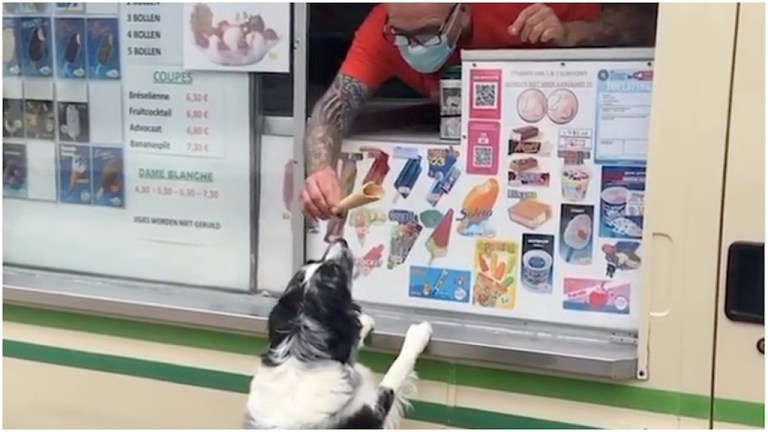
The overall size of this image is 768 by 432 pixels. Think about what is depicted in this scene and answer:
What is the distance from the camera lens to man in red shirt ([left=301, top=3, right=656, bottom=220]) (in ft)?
→ 7.96

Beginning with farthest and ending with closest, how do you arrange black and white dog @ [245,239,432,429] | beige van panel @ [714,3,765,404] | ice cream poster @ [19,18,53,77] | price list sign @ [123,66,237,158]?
ice cream poster @ [19,18,53,77] → price list sign @ [123,66,237,158] → black and white dog @ [245,239,432,429] → beige van panel @ [714,3,765,404]

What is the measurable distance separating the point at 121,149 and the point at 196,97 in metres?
0.31

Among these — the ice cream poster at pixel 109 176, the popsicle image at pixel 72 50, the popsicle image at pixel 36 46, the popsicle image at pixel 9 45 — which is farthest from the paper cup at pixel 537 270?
the popsicle image at pixel 9 45

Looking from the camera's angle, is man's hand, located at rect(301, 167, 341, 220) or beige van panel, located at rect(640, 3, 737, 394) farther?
man's hand, located at rect(301, 167, 341, 220)

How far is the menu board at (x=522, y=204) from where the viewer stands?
2.26m

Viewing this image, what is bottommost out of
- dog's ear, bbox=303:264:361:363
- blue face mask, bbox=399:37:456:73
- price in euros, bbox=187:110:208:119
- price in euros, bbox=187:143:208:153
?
dog's ear, bbox=303:264:361:363

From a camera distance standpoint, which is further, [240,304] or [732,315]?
[240,304]

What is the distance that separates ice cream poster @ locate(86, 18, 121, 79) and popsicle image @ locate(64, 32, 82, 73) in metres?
0.04

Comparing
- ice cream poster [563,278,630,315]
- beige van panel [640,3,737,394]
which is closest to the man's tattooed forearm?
ice cream poster [563,278,630,315]

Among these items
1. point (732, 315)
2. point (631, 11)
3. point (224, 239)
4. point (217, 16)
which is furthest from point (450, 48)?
point (732, 315)

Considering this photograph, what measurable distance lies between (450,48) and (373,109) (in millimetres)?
283

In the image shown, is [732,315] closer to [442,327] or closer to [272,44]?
[442,327]

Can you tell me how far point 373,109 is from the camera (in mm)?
2723

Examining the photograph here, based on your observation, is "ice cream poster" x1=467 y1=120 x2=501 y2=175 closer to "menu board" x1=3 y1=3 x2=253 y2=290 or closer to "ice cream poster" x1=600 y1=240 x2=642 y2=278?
"ice cream poster" x1=600 y1=240 x2=642 y2=278
